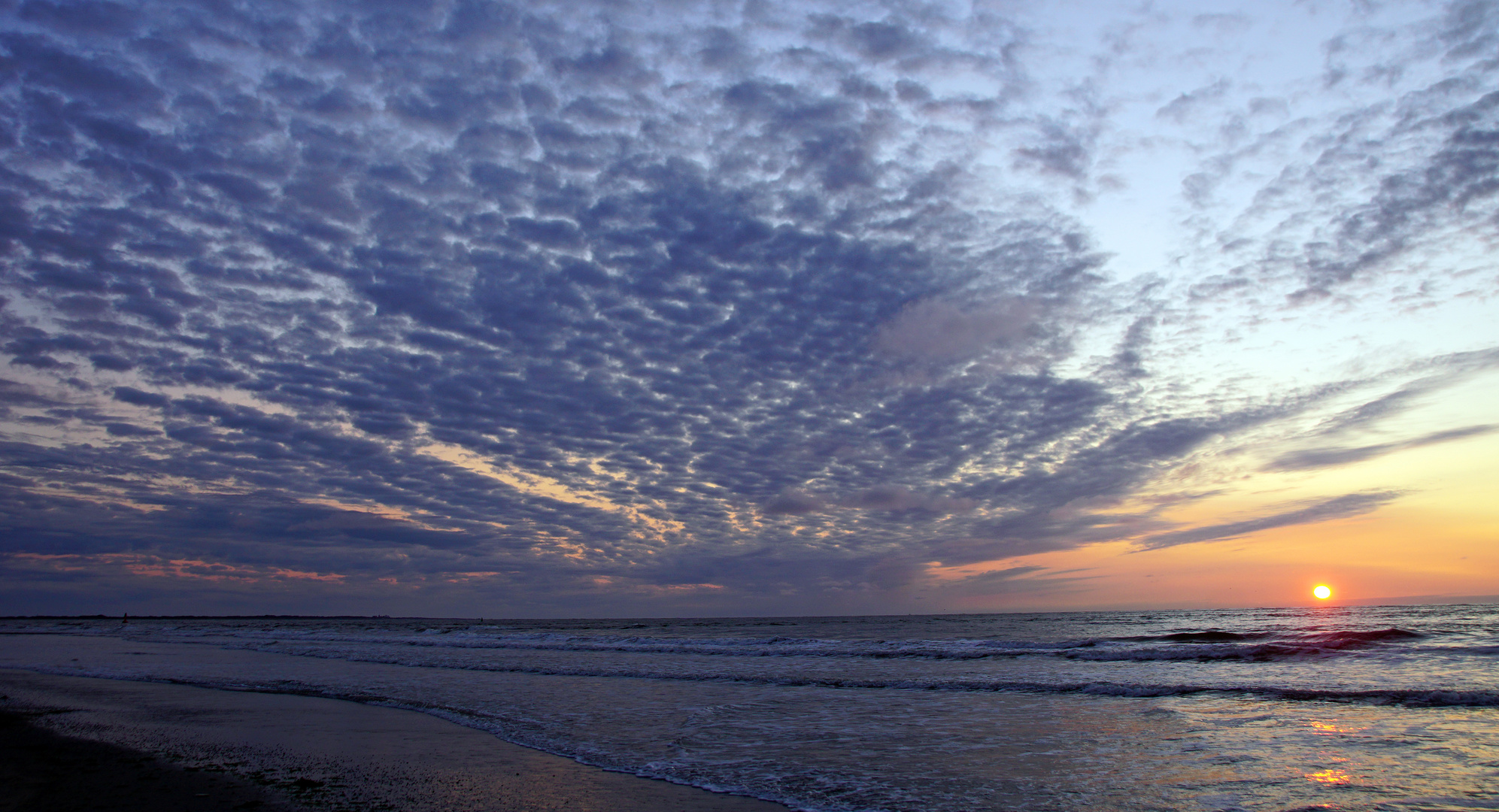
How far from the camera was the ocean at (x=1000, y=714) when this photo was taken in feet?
28.9

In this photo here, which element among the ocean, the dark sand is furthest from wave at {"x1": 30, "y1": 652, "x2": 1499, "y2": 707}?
the dark sand

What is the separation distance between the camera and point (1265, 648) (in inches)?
1057

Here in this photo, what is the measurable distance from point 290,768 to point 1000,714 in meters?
12.5

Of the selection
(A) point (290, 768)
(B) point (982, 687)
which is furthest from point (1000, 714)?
(A) point (290, 768)

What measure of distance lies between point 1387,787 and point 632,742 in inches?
407

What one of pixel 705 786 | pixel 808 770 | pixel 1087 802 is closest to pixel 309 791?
pixel 705 786

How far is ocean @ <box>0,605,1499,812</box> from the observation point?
880 cm

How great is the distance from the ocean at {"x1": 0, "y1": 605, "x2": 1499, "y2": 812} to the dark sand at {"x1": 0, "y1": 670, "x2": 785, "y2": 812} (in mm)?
1010

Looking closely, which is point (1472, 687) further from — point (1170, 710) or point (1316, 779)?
point (1316, 779)

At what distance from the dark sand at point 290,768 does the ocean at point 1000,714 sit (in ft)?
3.31

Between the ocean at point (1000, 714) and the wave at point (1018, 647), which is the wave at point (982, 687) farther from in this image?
the wave at point (1018, 647)

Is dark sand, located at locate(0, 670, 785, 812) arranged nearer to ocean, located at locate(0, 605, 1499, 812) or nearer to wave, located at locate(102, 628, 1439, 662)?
ocean, located at locate(0, 605, 1499, 812)

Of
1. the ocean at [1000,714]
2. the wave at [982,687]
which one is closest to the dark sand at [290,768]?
the ocean at [1000,714]

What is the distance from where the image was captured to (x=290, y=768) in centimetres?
964
